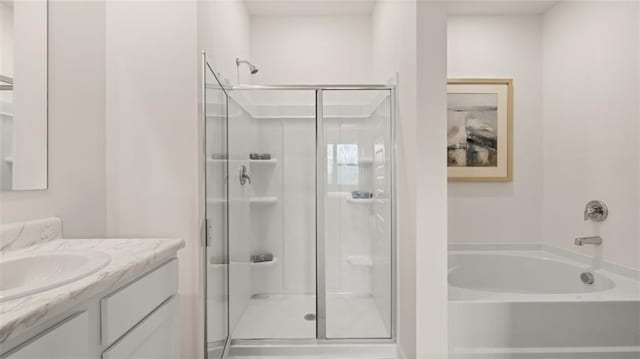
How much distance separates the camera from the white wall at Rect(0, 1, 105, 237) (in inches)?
55.7

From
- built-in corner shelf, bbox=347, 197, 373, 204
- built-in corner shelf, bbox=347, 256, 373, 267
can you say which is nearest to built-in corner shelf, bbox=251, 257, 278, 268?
built-in corner shelf, bbox=347, 256, 373, 267

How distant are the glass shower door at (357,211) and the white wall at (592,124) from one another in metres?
1.40

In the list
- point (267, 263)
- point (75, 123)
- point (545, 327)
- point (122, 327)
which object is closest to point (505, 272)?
point (545, 327)

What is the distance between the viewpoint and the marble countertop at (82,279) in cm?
62

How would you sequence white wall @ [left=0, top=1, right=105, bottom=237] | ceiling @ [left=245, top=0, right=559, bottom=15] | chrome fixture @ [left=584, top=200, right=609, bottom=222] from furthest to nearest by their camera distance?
1. ceiling @ [left=245, top=0, right=559, bottom=15]
2. chrome fixture @ [left=584, top=200, right=609, bottom=222]
3. white wall @ [left=0, top=1, right=105, bottom=237]

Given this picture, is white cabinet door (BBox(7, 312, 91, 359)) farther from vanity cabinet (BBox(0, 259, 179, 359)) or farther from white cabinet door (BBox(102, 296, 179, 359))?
white cabinet door (BBox(102, 296, 179, 359))

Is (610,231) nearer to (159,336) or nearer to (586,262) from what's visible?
(586,262)

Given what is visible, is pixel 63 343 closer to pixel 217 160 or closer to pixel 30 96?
pixel 30 96

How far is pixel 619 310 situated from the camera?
1678mm

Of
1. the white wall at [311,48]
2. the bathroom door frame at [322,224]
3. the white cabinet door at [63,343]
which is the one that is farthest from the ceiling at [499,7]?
the white cabinet door at [63,343]

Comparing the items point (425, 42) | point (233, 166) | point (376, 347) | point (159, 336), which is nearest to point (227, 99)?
point (233, 166)

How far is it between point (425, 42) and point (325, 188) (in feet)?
3.84

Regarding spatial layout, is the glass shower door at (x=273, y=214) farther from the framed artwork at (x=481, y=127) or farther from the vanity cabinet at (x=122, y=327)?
the framed artwork at (x=481, y=127)

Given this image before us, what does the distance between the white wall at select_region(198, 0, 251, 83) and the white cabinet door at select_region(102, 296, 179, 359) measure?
1.28 metres
